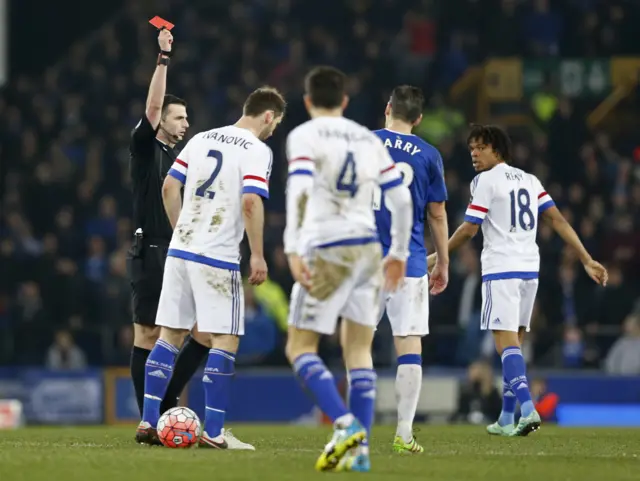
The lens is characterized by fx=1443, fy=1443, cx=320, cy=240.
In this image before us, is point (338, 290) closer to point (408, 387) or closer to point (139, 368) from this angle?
point (408, 387)

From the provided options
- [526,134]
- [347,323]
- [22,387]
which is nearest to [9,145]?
[22,387]

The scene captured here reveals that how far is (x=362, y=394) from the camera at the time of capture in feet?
25.3

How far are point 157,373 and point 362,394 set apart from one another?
2009 mm

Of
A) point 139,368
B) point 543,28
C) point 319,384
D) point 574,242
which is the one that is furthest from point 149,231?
point 543,28

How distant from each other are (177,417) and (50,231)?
13.1 m

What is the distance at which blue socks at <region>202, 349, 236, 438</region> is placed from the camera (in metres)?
9.02

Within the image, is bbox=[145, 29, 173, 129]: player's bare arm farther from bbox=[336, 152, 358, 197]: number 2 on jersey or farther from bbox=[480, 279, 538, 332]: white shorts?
bbox=[480, 279, 538, 332]: white shorts

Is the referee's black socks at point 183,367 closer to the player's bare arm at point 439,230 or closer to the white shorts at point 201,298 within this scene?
the white shorts at point 201,298

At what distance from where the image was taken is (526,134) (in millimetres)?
23672

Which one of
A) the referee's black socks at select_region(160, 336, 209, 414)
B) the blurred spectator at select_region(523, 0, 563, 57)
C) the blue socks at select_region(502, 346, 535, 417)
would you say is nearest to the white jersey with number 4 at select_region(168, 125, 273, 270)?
the referee's black socks at select_region(160, 336, 209, 414)

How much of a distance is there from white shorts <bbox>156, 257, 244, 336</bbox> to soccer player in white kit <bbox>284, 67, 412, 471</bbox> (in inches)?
56.1

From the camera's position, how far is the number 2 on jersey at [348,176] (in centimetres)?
762

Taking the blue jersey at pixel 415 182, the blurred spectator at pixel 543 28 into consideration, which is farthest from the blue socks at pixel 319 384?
the blurred spectator at pixel 543 28

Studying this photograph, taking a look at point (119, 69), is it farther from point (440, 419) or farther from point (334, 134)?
point (334, 134)
